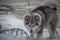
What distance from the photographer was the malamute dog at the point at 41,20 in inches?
75.8

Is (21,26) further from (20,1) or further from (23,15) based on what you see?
(20,1)

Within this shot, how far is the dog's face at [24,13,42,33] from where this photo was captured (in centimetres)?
192

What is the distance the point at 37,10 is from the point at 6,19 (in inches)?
14.6

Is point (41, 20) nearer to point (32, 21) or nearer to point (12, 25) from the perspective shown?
point (32, 21)

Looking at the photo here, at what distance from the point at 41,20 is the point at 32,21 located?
0.10m

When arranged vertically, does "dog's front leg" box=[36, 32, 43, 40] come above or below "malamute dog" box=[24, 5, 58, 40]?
below

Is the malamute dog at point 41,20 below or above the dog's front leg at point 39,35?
above

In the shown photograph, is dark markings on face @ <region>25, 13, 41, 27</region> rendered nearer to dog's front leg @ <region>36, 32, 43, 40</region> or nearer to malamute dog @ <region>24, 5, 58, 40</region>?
malamute dog @ <region>24, 5, 58, 40</region>

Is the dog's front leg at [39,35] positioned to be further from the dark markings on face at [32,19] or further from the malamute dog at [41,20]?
the dark markings on face at [32,19]

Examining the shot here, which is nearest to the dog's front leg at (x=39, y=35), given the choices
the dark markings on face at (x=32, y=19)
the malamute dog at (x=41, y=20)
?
the malamute dog at (x=41, y=20)

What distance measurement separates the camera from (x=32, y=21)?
1941mm

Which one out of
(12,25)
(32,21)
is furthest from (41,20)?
(12,25)

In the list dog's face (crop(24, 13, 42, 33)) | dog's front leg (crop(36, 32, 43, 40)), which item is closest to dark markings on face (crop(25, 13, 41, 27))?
dog's face (crop(24, 13, 42, 33))

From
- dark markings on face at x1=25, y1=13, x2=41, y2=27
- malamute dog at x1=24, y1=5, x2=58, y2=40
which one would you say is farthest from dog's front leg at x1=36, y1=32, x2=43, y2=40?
dark markings on face at x1=25, y1=13, x2=41, y2=27
